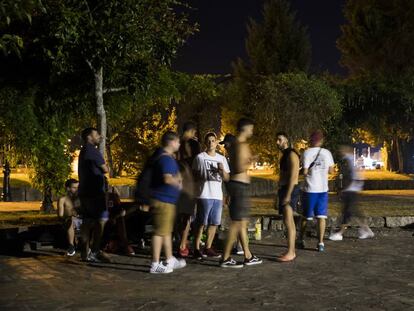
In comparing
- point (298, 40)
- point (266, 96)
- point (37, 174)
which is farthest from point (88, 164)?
point (298, 40)

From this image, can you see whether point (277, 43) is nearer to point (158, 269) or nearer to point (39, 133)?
point (39, 133)

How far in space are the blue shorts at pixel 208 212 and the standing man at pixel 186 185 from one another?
0.70 ft

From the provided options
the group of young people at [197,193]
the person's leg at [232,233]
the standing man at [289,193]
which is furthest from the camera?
the standing man at [289,193]

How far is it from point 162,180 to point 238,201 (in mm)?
1080

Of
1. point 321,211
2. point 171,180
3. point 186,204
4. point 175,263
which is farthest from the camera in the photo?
point 321,211

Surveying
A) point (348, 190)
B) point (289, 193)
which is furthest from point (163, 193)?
point (348, 190)

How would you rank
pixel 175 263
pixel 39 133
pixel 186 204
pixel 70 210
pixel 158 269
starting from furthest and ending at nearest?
pixel 39 133, pixel 70 210, pixel 186 204, pixel 175 263, pixel 158 269

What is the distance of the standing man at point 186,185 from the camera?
29.8 ft

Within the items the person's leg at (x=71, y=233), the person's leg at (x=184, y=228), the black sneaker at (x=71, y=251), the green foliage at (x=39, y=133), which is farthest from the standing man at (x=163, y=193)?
the green foliage at (x=39, y=133)

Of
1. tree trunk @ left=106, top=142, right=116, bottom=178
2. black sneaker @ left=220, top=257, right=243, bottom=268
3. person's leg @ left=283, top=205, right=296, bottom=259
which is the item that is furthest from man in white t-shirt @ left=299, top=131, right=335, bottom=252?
tree trunk @ left=106, top=142, right=116, bottom=178

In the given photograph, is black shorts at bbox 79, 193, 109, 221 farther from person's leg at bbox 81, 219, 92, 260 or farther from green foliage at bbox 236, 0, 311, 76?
green foliage at bbox 236, 0, 311, 76

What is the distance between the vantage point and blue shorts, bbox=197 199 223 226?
360 inches

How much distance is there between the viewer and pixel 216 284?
7449mm

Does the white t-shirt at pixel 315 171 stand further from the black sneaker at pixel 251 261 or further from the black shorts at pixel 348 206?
the black sneaker at pixel 251 261
